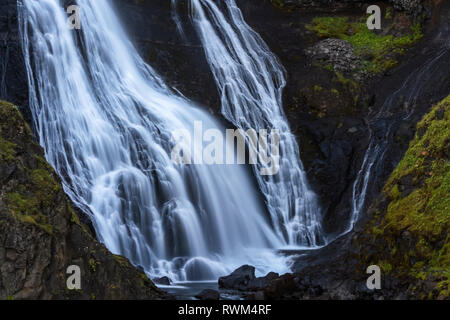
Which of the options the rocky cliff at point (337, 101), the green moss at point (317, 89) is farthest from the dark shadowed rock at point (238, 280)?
the green moss at point (317, 89)

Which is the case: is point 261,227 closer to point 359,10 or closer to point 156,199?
point 156,199

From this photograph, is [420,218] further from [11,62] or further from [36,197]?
[11,62]

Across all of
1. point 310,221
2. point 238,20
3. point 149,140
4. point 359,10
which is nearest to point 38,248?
point 149,140

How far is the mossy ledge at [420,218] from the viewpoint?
9000 millimetres

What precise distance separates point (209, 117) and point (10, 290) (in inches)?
415

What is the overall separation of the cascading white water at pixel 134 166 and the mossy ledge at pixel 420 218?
124 inches

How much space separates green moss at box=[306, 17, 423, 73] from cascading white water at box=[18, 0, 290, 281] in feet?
18.7

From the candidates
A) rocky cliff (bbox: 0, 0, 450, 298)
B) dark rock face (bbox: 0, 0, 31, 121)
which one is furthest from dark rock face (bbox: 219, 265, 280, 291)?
dark rock face (bbox: 0, 0, 31, 121)

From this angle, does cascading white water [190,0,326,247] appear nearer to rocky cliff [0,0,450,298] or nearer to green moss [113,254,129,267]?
rocky cliff [0,0,450,298]

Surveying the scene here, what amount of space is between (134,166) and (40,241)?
6462 mm

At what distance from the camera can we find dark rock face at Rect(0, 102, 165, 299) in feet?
24.7

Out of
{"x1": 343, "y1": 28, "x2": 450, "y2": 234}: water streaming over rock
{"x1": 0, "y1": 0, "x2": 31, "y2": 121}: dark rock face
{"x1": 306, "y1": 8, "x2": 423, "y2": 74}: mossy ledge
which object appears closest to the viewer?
{"x1": 0, "y1": 0, "x2": 31, "y2": 121}: dark rock face

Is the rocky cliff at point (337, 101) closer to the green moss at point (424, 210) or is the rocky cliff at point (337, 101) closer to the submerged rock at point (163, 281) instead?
the green moss at point (424, 210)

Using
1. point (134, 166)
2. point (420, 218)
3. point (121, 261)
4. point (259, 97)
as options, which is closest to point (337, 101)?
point (259, 97)
